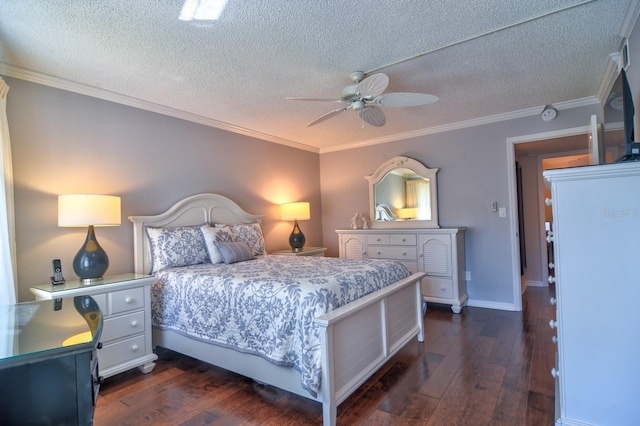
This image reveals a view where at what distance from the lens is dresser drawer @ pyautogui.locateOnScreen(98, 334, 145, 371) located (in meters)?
2.36

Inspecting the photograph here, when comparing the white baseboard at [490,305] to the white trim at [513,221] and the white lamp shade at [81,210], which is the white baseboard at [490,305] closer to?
the white trim at [513,221]

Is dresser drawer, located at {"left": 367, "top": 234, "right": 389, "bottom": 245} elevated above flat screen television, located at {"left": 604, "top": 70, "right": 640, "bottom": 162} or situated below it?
below

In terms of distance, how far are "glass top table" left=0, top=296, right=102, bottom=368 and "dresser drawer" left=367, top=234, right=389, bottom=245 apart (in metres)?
3.58

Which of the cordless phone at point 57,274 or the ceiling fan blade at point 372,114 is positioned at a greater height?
the ceiling fan blade at point 372,114

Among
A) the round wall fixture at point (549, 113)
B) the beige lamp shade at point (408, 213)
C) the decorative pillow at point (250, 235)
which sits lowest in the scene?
the decorative pillow at point (250, 235)

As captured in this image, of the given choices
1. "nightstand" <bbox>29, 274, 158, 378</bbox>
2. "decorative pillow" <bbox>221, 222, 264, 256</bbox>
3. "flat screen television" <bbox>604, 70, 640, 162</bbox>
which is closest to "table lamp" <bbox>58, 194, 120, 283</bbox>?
"nightstand" <bbox>29, 274, 158, 378</bbox>

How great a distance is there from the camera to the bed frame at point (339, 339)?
1.84 meters

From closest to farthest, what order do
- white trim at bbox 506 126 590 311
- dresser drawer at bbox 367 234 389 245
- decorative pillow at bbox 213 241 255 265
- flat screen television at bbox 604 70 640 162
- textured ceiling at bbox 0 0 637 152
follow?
flat screen television at bbox 604 70 640 162 < textured ceiling at bbox 0 0 637 152 < decorative pillow at bbox 213 241 255 265 < white trim at bbox 506 126 590 311 < dresser drawer at bbox 367 234 389 245

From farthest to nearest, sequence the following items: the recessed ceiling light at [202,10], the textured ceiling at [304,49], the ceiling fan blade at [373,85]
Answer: the ceiling fan blade at [373,85] < the textured ceiling at [304,49] < the recessed ceiling light at [202,10]

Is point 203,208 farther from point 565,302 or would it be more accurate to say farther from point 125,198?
point 565,302

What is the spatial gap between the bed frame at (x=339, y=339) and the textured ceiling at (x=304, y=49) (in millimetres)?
1272

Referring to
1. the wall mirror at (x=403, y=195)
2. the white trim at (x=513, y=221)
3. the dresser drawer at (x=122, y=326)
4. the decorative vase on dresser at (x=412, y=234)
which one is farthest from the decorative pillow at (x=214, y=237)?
the white trim at (x=513, y=221)

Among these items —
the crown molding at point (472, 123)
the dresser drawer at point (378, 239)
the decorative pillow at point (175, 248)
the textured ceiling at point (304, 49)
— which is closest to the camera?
the textured ceiling at point (304, 49)

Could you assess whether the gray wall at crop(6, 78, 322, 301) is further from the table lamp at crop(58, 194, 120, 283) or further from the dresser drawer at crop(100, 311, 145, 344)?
the dresser drawer at crop(100, 311, 145, 344)
